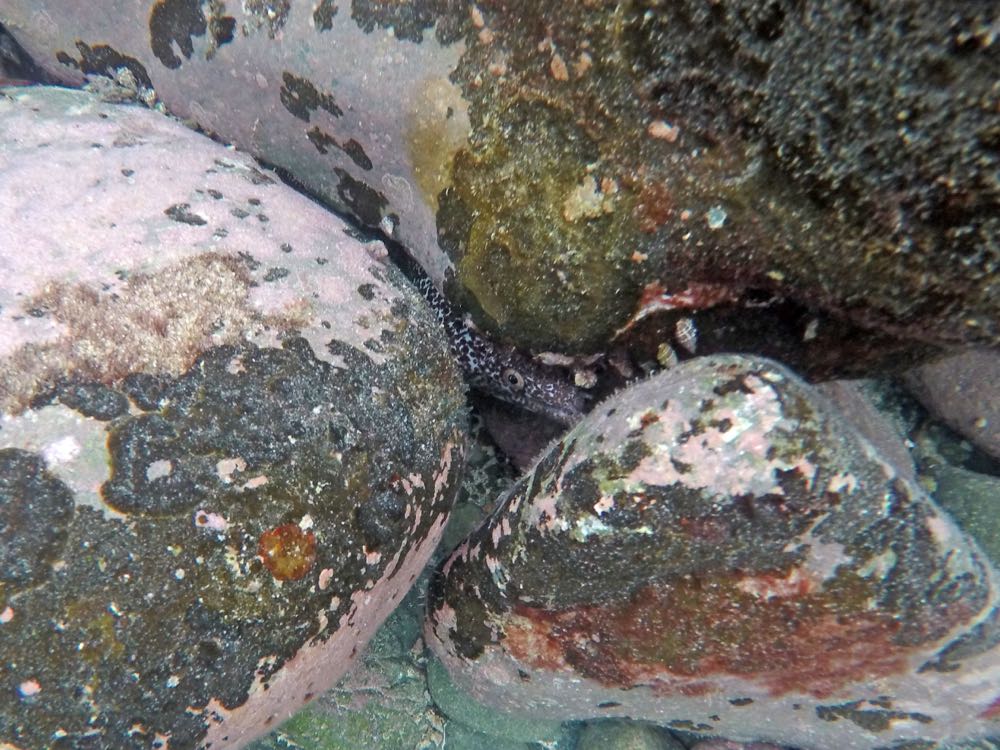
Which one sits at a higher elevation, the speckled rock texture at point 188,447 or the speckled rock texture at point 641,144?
the speckled rock texture at point 641,144

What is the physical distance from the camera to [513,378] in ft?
9.13

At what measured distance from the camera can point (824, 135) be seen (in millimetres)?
1511

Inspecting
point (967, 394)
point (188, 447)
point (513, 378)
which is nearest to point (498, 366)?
point (513, 378)

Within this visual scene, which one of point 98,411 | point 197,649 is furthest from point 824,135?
point 197,649

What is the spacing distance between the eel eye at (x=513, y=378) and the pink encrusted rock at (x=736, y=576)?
19.9 inches

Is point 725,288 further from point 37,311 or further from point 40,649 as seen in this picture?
point 40,649

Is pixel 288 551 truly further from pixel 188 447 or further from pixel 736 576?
pixel 736 576

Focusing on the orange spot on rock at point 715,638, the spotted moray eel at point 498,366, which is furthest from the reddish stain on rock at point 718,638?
the spotted moray eel at point 498,366

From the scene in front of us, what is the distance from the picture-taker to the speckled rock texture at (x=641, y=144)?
138cm

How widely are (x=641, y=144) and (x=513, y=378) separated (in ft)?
4.03

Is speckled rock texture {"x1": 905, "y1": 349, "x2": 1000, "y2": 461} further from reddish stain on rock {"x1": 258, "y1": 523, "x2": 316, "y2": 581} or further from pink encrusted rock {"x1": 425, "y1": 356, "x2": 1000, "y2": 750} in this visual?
reddish stain on rock {"x1": 258, "y1": 523, "x2": 316, "y2": 581}

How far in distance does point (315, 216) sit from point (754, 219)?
5.41 feet

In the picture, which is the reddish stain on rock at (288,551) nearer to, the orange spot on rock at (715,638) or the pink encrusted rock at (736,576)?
the pink encrusted rock at (736,576)

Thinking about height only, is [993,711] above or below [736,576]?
above
